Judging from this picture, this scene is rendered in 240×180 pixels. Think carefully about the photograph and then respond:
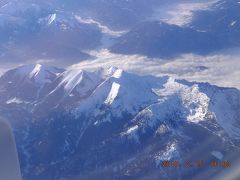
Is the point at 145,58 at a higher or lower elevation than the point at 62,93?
lower

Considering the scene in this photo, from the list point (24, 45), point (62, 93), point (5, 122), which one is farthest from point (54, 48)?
point (5, 122)

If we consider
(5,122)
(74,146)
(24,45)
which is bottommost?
(24,45)

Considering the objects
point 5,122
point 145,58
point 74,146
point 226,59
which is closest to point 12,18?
point 145,58

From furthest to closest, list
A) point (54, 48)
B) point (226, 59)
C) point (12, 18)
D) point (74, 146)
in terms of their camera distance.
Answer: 1. point (12, 18)
2. point (54, 48)
3. point (226, 59)
4. point (74, 146)

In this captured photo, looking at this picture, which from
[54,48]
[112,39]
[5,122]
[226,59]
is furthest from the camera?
[112,39]

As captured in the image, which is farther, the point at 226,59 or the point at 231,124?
the point at 226,59

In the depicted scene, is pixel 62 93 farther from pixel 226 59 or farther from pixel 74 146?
pixel 226 59
